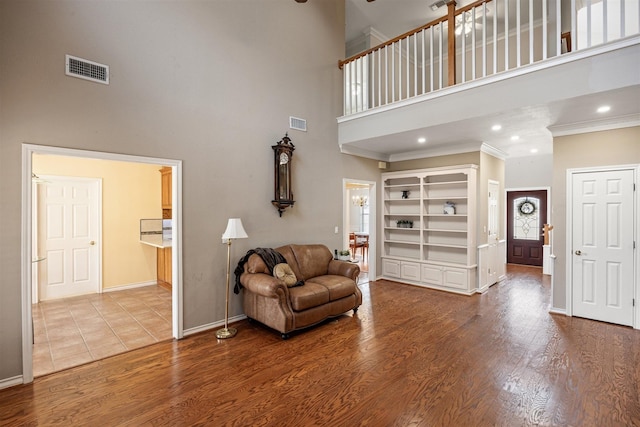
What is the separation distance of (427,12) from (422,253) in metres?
4.68

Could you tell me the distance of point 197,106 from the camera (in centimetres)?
374

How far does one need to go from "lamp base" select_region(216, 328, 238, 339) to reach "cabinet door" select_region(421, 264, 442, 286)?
147 inches

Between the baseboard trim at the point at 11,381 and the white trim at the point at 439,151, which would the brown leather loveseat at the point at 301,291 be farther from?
the white trim at the point at 439,151

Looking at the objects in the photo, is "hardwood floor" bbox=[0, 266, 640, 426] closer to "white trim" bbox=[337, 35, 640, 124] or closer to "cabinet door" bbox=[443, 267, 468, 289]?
"cabinet door" bbox=[443, 267, 468, 289]

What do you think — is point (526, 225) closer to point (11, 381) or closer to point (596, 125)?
point (596, 125)

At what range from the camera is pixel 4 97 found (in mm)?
2559

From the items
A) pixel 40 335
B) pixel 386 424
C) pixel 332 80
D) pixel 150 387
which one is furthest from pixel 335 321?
pixel 332 80

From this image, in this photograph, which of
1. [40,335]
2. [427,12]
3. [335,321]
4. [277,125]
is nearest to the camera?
[40,335]

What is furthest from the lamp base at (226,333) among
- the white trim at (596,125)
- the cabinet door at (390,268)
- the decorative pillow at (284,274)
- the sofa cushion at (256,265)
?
the white trim at (596,125)

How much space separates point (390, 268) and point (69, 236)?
5.84 metres

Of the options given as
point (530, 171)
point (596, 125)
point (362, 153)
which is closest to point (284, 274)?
point (362, 153)

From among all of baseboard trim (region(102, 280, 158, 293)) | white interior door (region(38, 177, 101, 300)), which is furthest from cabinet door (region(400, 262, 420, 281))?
white interior door (region(38, 177, 101, 300))

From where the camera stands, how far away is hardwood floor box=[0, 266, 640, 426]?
2227mm

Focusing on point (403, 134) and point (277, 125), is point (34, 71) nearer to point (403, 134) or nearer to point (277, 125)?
point (277, 125)
